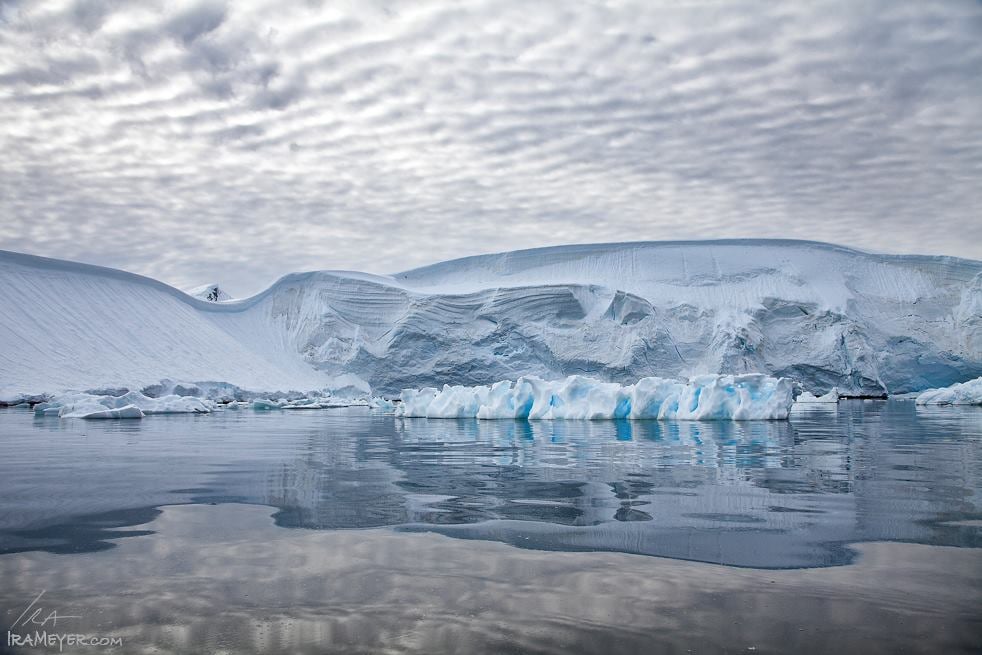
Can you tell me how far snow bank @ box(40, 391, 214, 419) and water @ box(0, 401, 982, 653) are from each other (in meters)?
11.0

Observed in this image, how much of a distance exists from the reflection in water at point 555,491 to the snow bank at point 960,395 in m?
18.0

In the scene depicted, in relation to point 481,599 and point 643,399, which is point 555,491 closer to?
point 481,599

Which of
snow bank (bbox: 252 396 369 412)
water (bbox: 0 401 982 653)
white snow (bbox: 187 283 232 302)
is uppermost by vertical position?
white snow (bbox: 187 283 232 302)

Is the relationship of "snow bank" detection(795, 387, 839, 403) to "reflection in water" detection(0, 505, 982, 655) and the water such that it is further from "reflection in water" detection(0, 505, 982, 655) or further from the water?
"reflection in water" detection(0, 505, 982, 655)

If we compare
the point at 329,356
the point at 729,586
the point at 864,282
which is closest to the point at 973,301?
the point at 864,282

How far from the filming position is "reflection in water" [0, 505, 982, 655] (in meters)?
1.84

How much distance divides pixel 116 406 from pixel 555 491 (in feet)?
54.2

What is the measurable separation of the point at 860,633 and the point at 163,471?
5.20m

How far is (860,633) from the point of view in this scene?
1865mm

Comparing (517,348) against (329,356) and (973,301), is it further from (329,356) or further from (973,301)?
(973,301)
